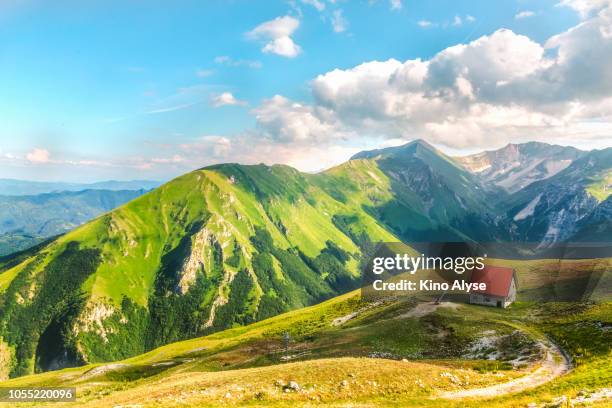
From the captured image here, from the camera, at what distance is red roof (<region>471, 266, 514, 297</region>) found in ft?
306

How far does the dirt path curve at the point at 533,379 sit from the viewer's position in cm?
3900

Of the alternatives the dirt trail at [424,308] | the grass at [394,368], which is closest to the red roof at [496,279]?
the grass at [394,368]

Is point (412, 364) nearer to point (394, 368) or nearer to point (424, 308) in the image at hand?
point (394, 368)

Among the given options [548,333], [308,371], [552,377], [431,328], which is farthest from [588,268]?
[308,371]

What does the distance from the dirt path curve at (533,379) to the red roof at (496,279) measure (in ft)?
127

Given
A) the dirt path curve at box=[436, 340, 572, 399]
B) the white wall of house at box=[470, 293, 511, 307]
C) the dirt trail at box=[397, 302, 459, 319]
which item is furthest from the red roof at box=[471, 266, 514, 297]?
the dirt path curve at box=[436, 340, 572, 399]

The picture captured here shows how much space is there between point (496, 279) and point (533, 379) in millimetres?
55156

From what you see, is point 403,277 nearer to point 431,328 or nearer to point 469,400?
point 431,328

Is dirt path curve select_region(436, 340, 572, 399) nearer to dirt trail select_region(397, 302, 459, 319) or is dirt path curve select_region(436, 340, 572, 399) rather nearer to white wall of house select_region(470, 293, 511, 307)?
dirt trail select_region(397, 302, 459, 319)

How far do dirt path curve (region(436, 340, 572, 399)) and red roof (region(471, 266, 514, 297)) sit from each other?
38649mm

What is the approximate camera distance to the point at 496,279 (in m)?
94.9

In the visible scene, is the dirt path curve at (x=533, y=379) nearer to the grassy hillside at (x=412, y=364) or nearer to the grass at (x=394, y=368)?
the grassy hillside at (x=412, y=364)

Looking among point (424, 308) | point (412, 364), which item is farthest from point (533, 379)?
point (424, 308)

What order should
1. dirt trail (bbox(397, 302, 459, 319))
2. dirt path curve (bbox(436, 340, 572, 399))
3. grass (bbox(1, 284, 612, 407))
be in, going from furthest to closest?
dirt trail (bbox(397, 302, 459, 319)), dirt path curve (bbox(436, 340, 572, 399)), grass (bbox(1, 284, 612, 407))
